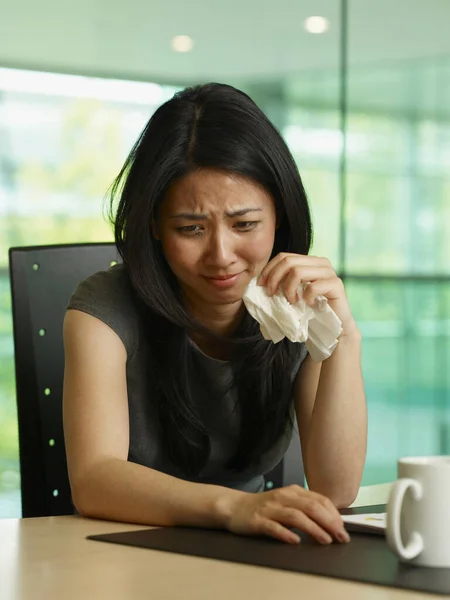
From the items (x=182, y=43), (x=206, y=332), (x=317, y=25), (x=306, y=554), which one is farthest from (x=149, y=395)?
(x=317, y=25)

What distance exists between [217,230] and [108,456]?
382mm

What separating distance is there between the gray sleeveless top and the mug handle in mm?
698

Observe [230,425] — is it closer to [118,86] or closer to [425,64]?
[118,86]

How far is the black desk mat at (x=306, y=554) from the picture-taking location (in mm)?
870

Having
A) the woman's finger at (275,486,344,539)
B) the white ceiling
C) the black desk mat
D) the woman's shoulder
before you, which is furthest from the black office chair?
the white ceiling

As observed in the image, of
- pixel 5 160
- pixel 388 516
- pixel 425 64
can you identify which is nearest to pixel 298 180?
pixel 388 516

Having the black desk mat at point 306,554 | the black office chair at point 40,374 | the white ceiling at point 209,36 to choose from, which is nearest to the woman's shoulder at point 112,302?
the black office chair at point 40,374

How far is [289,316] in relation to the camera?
1304 mm

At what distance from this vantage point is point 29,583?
0.89m

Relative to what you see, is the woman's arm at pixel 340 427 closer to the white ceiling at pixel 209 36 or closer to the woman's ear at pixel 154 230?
the woman's ear at pixel 154 230

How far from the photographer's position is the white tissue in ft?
4.28

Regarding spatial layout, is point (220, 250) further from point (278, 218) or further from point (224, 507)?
point (224, 507)

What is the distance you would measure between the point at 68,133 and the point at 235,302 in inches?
82.0

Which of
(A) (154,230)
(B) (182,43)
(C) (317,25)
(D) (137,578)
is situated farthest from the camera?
(C) (317,25)
